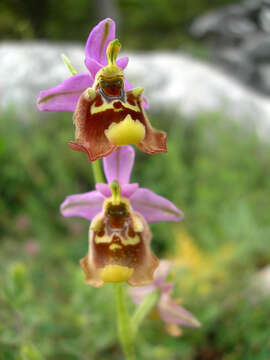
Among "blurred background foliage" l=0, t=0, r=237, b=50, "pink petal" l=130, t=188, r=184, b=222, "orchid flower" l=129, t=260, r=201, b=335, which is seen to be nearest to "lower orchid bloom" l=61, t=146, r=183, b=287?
"pink petal" l=130, t=188, r=184, b=222

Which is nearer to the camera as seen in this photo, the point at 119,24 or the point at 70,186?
the point at 70,186

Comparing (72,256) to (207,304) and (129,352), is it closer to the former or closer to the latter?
(207,304)

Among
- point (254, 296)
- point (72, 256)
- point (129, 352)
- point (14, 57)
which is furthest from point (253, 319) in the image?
point (14, 57)

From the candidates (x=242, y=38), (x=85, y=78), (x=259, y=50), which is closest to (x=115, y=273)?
(x=85, y=78)

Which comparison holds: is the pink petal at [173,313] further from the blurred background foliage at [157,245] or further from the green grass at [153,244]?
the green grass at [153,244]

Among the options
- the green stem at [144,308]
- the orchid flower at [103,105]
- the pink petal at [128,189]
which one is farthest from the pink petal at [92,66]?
the green stem at [144,308]

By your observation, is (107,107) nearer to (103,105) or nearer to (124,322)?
(103,105)

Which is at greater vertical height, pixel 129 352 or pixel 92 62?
pixel 92 62
